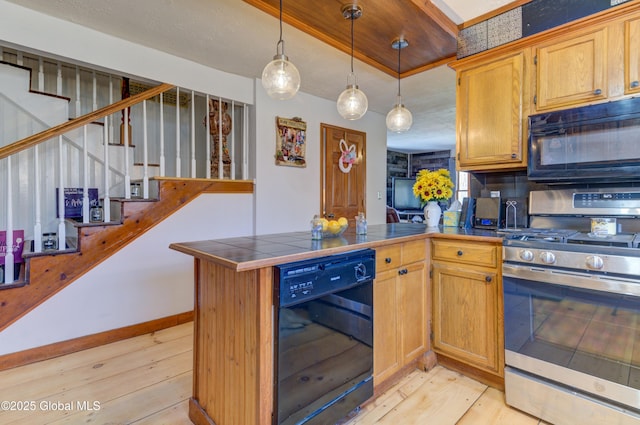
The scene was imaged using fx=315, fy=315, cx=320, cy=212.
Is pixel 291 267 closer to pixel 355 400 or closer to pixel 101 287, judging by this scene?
pixel 355 400

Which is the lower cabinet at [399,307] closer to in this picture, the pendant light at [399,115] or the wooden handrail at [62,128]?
the pendant light at [399,115]

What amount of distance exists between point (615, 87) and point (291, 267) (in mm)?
2156

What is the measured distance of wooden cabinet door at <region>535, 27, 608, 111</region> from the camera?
1896 millimetres

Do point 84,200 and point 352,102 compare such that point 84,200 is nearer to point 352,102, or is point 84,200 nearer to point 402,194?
point 352,102

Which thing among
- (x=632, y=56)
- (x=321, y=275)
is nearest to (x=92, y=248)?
(x=321, y=275)

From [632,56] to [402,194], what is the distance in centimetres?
666

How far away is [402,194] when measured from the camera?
8.43 meters

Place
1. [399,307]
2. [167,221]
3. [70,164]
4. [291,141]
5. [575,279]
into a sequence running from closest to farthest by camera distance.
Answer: [575,279], [399,307], [167,221], [70,164], [291,141]

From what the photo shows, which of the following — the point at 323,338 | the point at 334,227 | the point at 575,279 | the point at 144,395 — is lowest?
the point at 144,395

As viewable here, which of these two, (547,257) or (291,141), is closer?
(547,257)

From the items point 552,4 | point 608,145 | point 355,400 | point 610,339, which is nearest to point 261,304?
point 355,400

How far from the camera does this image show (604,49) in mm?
1882

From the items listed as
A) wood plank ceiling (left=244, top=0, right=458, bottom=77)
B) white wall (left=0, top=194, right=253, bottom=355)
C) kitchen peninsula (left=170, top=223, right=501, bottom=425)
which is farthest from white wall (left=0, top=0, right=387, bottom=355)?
kitchen peninsula (left=170, top=223, right=501, bottom=425)

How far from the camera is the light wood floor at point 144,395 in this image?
1688 millimetres
